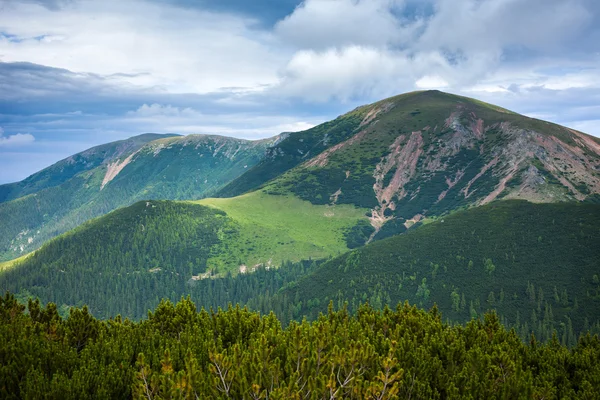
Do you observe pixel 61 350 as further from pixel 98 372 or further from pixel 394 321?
pixel 394 321

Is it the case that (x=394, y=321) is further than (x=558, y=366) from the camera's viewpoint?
Yes

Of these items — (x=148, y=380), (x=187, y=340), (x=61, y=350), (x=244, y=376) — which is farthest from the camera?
(x=187, y=340)

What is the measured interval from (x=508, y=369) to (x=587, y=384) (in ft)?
18.2

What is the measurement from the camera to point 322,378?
25766 millimetres

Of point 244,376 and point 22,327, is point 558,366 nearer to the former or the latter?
point 244,376

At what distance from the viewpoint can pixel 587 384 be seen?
3338 centimetres

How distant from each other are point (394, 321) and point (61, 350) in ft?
121

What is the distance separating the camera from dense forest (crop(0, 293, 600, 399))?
27.7m

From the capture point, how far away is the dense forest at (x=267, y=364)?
90.8ft

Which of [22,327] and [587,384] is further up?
[22,327]

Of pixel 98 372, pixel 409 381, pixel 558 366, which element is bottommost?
pixel 558 366

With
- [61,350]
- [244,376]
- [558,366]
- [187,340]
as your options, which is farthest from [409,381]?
[61,350]

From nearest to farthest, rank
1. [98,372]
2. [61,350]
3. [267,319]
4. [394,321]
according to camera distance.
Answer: [98,372] < [61,350] < [267,319] < [394,321]

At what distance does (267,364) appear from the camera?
30875mm
